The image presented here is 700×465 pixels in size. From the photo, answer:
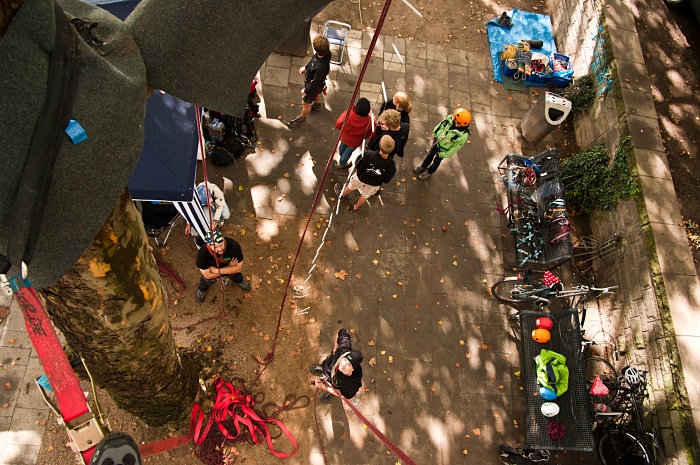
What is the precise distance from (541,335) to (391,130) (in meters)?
3.94

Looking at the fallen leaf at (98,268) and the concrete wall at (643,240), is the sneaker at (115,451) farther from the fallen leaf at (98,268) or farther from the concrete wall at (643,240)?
the concrete wall at (643,240)

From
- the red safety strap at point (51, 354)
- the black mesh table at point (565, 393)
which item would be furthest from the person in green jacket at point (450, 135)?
the red safety strap at point (51, 354)

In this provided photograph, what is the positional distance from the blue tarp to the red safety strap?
378 inches

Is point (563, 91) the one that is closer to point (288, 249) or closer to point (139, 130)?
point (288, 249)

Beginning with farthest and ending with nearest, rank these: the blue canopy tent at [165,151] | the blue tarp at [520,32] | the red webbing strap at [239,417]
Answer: the blue tarp at [520,32] → the red webbing strap at [239,417] → the blue canopy tent at [165,151]

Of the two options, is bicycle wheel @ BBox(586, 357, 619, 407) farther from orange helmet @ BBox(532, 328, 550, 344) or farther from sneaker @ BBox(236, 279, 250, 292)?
sneaker @ BBox(236, 279, 250, 292)

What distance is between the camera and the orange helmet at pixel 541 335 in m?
6.72

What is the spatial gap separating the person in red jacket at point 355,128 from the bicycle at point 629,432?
5.51m

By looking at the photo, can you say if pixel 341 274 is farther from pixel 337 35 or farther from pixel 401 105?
pixel 337 35

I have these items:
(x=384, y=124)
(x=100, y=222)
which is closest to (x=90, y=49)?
(x=100, y=222)

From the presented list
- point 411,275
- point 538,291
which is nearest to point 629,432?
point 538,291

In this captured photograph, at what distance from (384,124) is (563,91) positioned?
5.02 metres

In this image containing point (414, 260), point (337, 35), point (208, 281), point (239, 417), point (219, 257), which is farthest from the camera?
point (337, 35)

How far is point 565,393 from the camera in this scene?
653 cm
